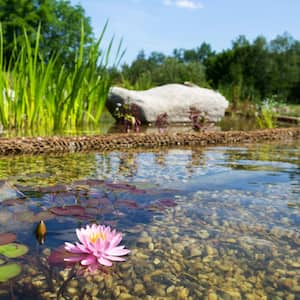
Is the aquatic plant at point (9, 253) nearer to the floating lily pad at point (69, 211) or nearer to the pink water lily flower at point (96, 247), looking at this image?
the pink water lily flower at point (96, 247)

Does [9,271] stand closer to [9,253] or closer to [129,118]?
[9,253]

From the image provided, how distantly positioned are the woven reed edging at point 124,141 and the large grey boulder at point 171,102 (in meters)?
2.43

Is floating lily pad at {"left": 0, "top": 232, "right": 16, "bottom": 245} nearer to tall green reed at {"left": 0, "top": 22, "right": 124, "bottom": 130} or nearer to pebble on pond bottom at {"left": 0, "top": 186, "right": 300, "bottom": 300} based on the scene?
pebble on pond bottom at {"left": 0, "top": 186, "right": 300, "bottom": 300}

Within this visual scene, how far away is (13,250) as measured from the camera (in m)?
0.91

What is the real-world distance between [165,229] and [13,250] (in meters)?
0.48

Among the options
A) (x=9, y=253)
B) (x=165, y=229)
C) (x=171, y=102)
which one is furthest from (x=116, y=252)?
(x=171, y=102)

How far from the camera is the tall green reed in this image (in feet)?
11.9

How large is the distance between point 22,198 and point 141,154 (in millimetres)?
1680

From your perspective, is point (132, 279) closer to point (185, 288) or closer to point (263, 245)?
point (185, 288)

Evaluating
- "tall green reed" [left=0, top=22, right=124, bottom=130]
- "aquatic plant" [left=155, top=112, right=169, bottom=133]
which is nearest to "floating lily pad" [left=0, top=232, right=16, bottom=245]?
"tall green reed" [left=0, top=22, right=124, bottom=130]

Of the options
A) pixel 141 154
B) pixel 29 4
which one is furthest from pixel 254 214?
pixel 29 4

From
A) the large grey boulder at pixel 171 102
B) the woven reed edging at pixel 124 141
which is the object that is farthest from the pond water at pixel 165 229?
the large grey boulder at pixel 171 102

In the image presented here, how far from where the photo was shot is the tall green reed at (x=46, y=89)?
11.9 ft

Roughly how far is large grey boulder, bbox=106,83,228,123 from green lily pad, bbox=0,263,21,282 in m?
5.61
